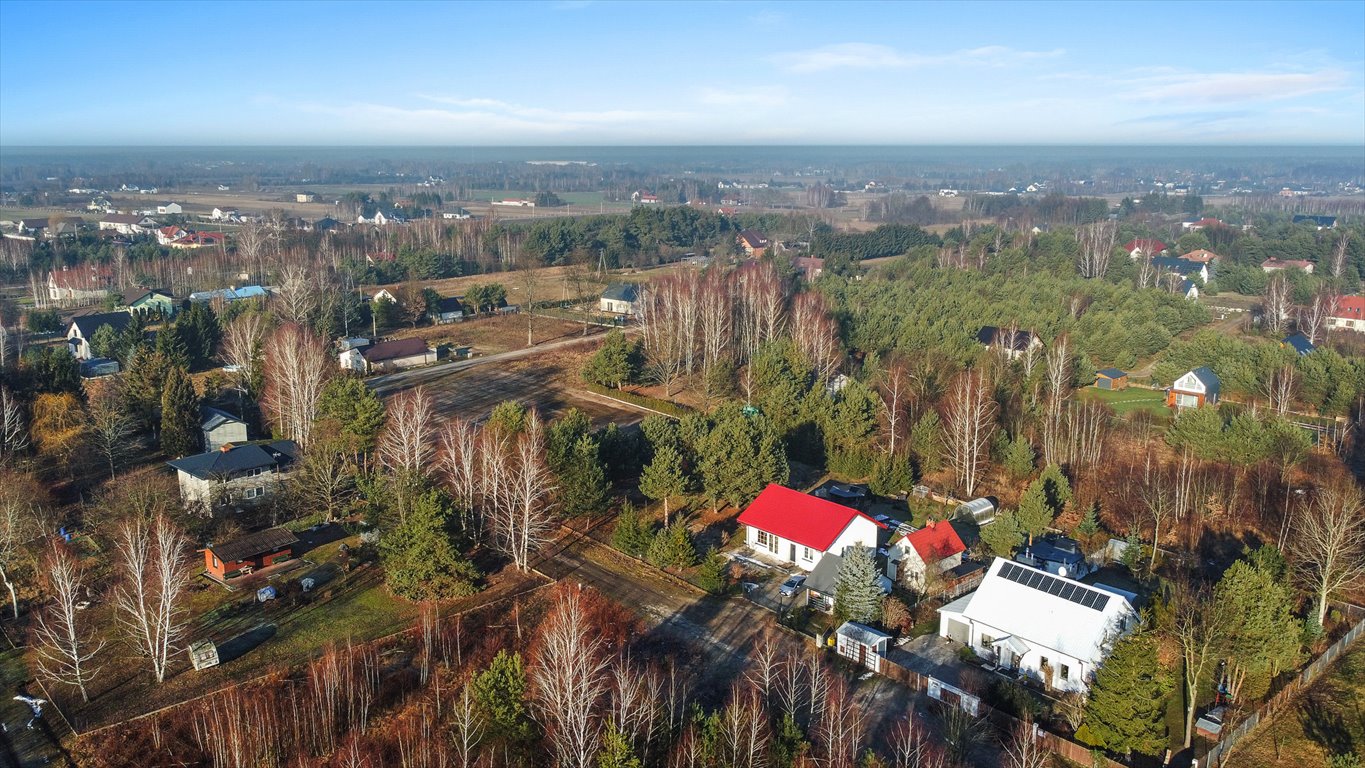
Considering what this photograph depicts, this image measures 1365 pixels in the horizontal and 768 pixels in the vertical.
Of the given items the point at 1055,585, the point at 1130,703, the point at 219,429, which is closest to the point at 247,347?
the point at 219,429

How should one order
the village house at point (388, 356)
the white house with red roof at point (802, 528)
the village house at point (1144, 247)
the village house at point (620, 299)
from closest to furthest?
1. the white house with red roof at point (802, 528)
2. the village house at point (388, 356)
3. the village house at point (620, 299)
4. the village house at point (1144, 247)

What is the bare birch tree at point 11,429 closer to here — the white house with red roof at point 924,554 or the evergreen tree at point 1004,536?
the white house with red roof at point 924,554

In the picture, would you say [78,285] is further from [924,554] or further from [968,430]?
[924,554]

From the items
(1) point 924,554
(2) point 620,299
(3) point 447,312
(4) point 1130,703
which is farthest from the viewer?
(2) point 620,299

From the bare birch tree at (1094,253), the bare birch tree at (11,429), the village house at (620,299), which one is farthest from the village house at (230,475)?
the bare birch tree at (1094,253)

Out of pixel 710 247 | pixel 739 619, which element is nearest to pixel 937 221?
pixel 710 247
